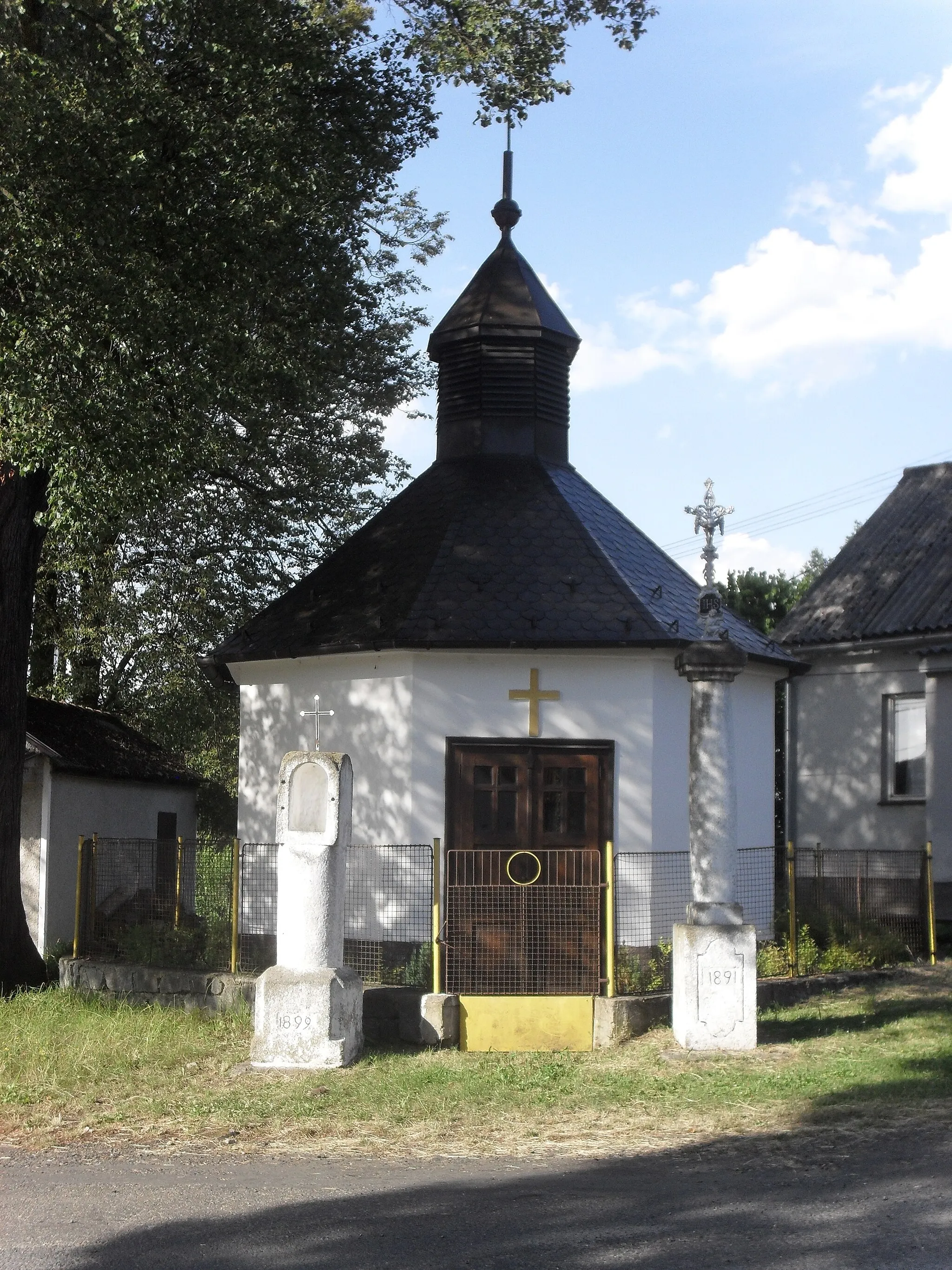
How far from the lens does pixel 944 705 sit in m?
17.7

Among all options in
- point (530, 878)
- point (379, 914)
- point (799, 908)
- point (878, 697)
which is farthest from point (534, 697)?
point (878, 697)

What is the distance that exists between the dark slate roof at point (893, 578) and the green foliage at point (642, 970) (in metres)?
6.61

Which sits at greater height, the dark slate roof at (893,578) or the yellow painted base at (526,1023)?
the dark slate roof at (893,578)

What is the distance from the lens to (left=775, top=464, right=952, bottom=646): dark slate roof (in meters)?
18.9

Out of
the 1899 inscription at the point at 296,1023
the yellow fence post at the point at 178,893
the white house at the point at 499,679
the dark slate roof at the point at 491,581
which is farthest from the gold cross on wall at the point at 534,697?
the 1899 inscription at the point at 296,1023

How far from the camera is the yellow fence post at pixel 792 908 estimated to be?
545 inches

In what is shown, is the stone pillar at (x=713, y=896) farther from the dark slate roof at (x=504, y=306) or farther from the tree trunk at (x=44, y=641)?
the tree trunk at (x=44, y=641)

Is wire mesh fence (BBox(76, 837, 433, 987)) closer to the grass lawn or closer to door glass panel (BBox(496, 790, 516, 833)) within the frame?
door glass panel (BBox(496, 790, 516, 833))

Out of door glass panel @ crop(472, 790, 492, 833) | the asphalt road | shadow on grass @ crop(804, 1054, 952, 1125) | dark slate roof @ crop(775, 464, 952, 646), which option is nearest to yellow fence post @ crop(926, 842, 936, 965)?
dark slate roof @ crop(775, 464, 952, 646)

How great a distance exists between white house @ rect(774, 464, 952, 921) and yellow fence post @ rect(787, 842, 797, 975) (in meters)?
4.37

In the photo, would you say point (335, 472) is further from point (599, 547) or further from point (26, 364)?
point (26, 364)

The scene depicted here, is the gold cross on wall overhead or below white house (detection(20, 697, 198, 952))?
overhead

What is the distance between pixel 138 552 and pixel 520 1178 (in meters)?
17.3

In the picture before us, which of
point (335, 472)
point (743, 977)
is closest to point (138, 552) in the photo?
point (335, 472)
